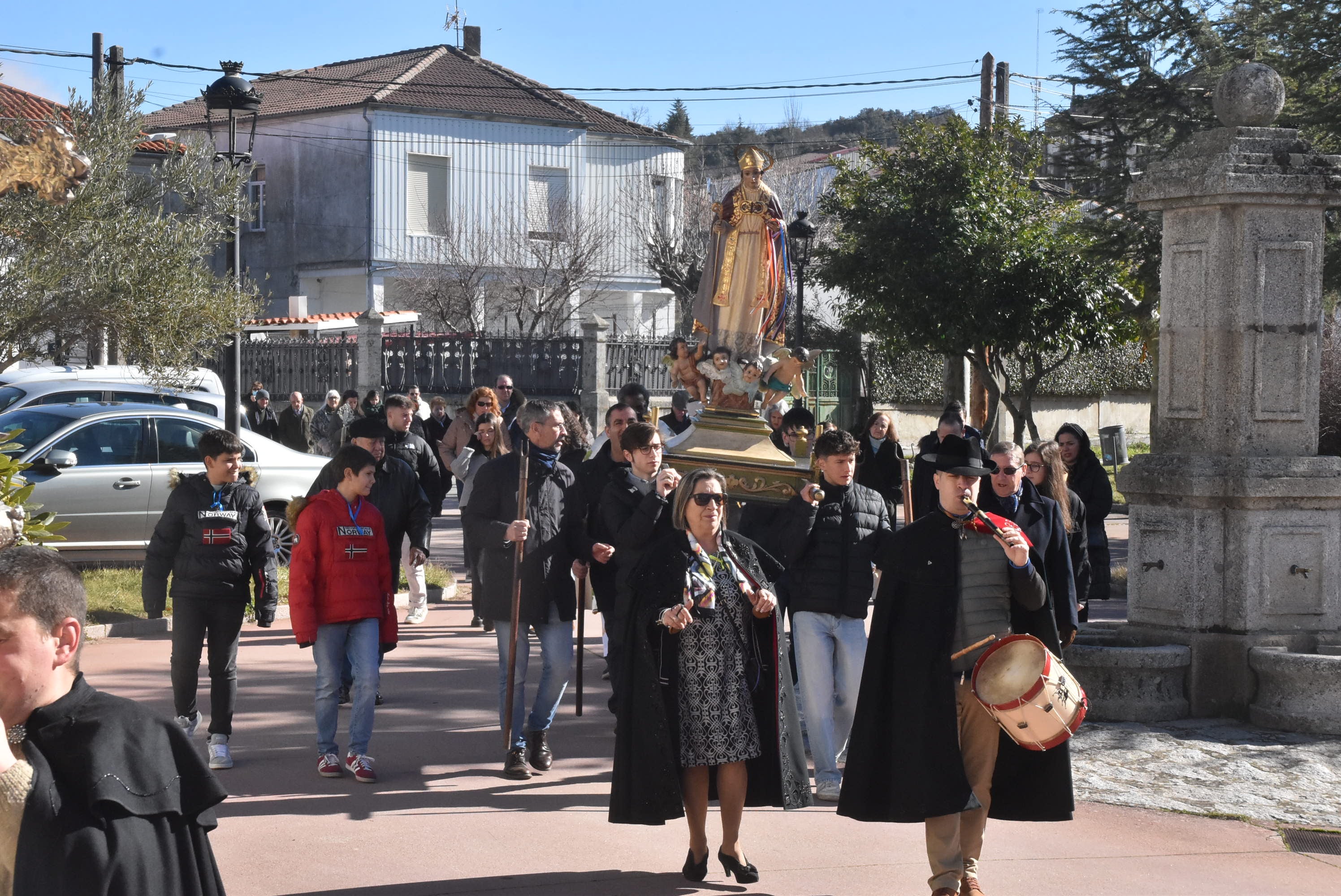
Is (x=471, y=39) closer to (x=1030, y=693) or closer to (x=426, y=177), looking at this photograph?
(x=426, y=177)

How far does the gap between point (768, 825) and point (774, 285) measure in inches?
274

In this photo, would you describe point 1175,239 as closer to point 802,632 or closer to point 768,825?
point 802,632

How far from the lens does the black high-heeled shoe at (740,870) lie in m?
5.60

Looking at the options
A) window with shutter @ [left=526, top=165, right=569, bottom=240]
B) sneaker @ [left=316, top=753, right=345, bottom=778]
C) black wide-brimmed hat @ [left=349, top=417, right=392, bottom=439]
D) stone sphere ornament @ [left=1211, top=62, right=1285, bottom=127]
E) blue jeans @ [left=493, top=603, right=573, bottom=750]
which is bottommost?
sneaker @ [left=316, top=753, right=345, bottom=778]

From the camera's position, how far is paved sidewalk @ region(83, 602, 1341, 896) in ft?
18.5

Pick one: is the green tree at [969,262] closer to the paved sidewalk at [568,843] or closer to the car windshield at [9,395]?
the car windshield at [9,395]

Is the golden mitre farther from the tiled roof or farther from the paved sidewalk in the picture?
the tiled roof

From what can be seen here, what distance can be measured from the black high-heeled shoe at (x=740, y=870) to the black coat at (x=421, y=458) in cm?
561

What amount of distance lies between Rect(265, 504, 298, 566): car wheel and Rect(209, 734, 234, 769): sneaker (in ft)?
16.9

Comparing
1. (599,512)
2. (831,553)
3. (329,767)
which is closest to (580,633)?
(599,512)

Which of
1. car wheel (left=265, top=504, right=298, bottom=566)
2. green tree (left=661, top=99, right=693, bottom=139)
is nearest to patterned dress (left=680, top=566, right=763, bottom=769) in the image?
car wheel (left=265, top=504, right=298, bottom=566)

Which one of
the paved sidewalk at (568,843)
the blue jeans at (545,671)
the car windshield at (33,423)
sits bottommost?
the paved sidewalk at (568,843)

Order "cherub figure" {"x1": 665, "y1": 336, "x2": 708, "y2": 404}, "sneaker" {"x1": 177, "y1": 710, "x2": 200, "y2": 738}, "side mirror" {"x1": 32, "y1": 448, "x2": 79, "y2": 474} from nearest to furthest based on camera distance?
"sneaker" {"x1": 177, "y1": 710, "x2": 200, "y2": 738} < "side mirror" {"x1": 32, "y1": 448, "x2": 79, "y2": 474} < "cherub figure" {"x1": 665, "y1": 336, "x2": 708, "y2": 404}

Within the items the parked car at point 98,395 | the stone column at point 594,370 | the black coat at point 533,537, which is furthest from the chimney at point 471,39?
the black coat at point 533,537
